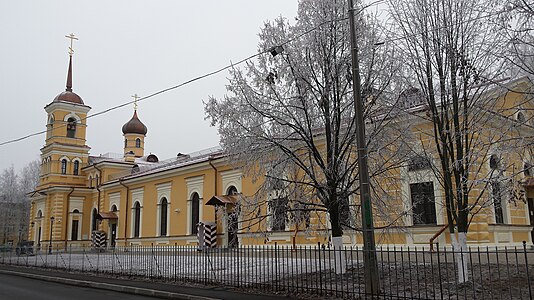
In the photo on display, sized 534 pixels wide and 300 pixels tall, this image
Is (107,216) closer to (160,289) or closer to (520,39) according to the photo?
(160,289)

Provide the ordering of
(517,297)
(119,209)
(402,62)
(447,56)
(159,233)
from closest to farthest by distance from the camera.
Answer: (517,297) → (447,56) → (402,62) → (159,233) → (119,209)

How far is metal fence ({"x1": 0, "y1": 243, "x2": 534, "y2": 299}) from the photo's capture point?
1030 centimetres

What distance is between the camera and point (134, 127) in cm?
5644

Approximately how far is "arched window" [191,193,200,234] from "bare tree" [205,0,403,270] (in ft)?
63.5

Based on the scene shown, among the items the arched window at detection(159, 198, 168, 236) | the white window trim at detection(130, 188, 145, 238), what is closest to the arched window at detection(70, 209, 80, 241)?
the white window trim at detection(130, 188, 145, 238)

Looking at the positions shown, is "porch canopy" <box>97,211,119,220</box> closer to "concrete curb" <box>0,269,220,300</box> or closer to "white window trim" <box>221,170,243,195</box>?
"white window trim" <box>221,170,243,195</box>

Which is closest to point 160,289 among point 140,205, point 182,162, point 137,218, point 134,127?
point 182,162

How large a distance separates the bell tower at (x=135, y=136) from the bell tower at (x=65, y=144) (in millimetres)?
6352

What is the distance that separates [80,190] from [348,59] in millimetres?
41448

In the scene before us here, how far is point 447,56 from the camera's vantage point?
11.4 metres

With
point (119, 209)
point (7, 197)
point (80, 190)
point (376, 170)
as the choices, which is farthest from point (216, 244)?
point (7, 197)

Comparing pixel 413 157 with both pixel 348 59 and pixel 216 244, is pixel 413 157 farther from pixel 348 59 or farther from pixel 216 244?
pixel 216 244

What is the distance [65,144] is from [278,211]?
40.7 m

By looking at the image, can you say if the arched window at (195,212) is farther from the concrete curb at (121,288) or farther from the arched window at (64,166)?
the arched window at (64,166)
